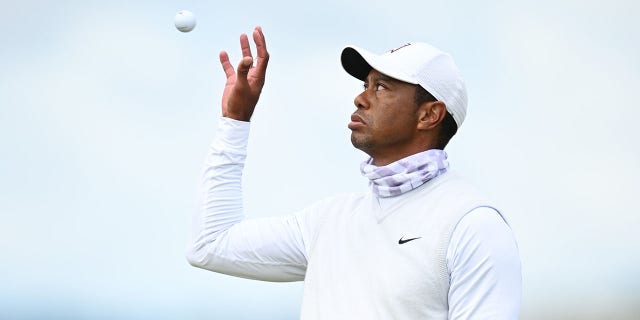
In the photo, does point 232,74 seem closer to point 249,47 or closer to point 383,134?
point 249,47

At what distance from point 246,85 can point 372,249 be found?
1.18m

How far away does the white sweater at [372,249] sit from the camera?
4.35 meters

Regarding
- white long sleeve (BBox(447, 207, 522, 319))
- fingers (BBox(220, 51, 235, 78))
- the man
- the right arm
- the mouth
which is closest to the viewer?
white long sleeve (BBox(447, 207, 522, 319))

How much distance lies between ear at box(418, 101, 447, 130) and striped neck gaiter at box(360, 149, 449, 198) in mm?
140

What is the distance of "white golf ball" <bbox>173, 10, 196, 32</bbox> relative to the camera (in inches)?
359

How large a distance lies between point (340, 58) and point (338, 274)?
1.27 metres

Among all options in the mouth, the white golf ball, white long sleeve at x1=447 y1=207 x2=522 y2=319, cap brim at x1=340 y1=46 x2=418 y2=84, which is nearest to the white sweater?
white long sleeve at x1=447 y1=207 x2=522 y2=319

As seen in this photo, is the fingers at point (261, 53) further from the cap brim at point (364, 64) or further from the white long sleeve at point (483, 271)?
the white long sleeve at point (483, 271)

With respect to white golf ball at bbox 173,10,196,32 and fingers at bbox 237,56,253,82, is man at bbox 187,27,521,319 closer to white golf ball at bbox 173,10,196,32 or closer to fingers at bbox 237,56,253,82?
fingers at bbox 237,56,253,82

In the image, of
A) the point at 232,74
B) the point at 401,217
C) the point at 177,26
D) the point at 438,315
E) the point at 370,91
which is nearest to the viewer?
the point at 438,315

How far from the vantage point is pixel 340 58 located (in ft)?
17.5

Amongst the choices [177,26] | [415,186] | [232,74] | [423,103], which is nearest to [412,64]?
[423,103]

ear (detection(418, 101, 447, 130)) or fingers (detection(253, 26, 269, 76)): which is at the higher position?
fingers (detection(253, 26, 269, 76))

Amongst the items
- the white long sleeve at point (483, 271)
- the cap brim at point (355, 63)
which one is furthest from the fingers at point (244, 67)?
the white long sleeve at point (483, 271)
